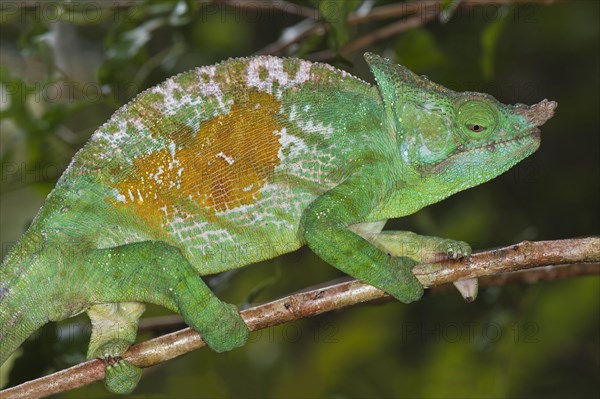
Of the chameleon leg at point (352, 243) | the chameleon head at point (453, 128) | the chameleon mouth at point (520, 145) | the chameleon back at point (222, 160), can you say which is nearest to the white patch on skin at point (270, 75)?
the chameleon back at point (222, 160)

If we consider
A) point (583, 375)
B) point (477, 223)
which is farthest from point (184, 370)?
Result: point (583, 375)

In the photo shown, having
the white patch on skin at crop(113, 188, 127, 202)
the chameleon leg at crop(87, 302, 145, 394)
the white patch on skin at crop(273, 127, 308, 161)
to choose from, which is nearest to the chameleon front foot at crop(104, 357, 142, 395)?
the chameleon leg at crop(87, 302, 145, 394)

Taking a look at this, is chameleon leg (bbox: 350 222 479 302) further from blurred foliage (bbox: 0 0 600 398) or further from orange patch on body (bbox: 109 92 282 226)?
blurred foliage (bbox: 0 0 600 398)

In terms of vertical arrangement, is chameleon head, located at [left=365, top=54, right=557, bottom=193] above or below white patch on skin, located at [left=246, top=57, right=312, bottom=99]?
below

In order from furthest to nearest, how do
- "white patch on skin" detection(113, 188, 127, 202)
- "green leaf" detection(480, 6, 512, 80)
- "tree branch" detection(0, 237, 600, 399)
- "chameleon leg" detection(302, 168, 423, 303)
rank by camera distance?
"green leaf" detection(480, 6, 512, 80) → "white patch on skin" detection(113, 188, 127, 202) → "chameleon leg" detection(302, 168, 423, 303) → "tree branch" detection(0, 237, 600, 399)

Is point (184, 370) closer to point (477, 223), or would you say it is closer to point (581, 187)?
point (477, 223)

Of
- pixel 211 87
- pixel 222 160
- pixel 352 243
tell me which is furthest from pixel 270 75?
pixel 352 243

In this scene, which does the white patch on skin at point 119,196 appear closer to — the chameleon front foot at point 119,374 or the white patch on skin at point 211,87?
the white patch on skin at point 211,87
